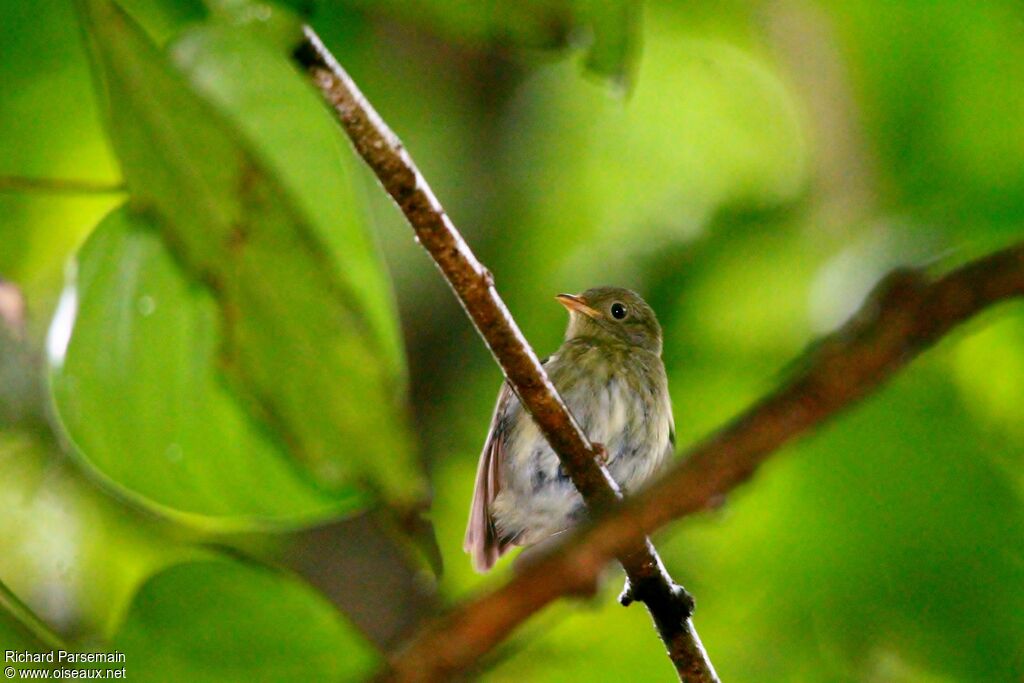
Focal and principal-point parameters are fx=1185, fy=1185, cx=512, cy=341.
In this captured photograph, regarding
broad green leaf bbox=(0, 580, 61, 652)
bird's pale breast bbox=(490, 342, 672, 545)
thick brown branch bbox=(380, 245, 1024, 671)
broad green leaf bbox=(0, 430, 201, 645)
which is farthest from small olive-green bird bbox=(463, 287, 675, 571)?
thick brown branch bbox=(380, 245, 1024, 671)

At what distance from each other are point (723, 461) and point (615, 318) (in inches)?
134

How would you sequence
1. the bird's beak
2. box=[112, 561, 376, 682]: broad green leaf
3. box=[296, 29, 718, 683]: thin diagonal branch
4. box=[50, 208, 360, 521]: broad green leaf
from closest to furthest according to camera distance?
box=[296, 29, 718, 683]: thin diagonal branch < box=[112, 561, 376, 682]: broad green leaf < box=[50, 208, 360, 521]: broad green leaf < the bird's beak

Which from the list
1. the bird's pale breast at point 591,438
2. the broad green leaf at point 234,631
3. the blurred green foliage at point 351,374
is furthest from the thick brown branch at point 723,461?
the bird's pale breast at point 591,438

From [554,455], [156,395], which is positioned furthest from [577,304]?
[156,395]

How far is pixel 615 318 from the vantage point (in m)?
3.91

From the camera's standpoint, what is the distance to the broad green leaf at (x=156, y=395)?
181 centimetres

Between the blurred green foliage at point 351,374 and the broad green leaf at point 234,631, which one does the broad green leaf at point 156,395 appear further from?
the broad green leaf at point 234,631

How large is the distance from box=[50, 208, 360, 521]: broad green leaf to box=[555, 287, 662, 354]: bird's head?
72.5 inches

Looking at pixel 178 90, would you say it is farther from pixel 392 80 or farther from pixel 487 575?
pixel 392 80

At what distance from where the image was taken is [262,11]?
2.07 metres

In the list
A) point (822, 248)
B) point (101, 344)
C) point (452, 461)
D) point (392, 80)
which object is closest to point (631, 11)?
point (101, 344)

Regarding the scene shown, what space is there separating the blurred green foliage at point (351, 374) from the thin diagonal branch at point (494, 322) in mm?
176

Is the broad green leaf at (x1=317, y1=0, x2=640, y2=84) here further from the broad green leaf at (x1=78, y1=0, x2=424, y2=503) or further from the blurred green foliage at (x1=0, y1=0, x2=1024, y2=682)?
the broad green leaf at (x1=78, y1=0, x2=424, y2=503)

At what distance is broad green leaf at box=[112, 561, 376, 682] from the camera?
1.45m
